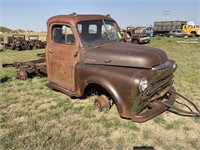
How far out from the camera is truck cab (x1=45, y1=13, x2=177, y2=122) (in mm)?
3678

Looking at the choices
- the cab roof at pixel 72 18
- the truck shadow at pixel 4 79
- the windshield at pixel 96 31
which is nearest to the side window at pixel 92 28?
the windshield at pixel 96 31

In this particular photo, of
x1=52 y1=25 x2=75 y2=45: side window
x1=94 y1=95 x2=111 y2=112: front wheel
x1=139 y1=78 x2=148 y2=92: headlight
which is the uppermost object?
x1=52 y1=25 x2=75 y2=45: side window

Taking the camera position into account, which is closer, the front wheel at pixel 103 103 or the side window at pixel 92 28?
the front wheel at pixel 103 103

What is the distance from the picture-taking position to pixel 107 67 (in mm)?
4078

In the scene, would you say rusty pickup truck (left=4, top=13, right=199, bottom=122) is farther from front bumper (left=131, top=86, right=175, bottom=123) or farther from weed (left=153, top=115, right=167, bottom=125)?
weed (left=153, top=115, right=167, bottom=125)

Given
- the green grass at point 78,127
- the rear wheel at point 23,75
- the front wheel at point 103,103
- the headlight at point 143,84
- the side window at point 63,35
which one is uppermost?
the side window at point 63,35

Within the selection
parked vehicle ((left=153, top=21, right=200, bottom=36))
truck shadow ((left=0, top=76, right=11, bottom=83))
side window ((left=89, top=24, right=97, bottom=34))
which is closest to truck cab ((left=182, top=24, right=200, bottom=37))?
parked vehicle ((left=153, top=21, right=200, bottom=36))

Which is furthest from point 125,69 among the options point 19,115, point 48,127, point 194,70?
point 194,70

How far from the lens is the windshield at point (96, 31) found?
473 centimetres

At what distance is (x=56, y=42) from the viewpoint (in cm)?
518

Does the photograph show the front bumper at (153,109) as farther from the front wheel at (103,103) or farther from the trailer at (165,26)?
the trailer at (165,26)

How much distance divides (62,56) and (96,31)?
100cm

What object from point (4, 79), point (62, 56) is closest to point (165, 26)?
point (4, 79)

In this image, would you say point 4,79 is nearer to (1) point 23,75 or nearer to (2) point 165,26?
(1) point 23,75
